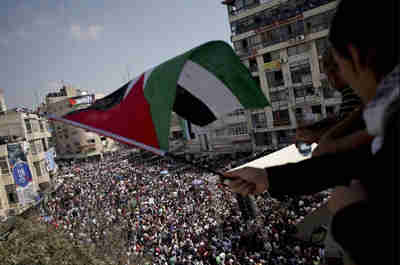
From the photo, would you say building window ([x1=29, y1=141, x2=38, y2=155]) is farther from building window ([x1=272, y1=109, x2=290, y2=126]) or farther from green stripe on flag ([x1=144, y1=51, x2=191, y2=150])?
green stripe on flag ([x1=144, y1=51, x2=191, y2=150])

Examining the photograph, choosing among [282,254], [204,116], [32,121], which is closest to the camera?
[204,116]

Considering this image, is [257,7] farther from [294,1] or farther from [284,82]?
[284,82]

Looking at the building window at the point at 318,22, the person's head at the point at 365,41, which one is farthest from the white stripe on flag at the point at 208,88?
the building window at the point at 318,22

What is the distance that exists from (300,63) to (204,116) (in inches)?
868

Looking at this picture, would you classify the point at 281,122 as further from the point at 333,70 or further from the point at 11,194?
the point at 333,70

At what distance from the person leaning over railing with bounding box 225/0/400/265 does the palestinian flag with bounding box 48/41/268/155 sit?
162 cm

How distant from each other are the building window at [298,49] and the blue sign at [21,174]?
24068mm

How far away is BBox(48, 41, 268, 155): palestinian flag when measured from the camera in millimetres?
2736

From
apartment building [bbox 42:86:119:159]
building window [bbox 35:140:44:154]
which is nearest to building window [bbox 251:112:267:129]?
building window [bbox 35:140:44:154]

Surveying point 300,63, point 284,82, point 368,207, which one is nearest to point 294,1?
point 300,63

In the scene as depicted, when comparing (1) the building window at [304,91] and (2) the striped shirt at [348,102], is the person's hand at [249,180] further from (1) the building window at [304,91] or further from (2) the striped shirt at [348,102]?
(1) the building window at [304,91]

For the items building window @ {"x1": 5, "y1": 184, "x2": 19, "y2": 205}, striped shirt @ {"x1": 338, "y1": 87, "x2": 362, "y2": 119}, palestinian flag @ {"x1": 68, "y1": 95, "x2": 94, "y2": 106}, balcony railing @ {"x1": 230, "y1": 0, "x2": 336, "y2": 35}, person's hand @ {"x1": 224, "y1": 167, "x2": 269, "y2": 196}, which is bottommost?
building window @ {"x1": 5, "y1": 184, "x2": 19, "y2": 205}

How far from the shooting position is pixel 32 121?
28.2 m

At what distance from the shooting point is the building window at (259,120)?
2616cm
